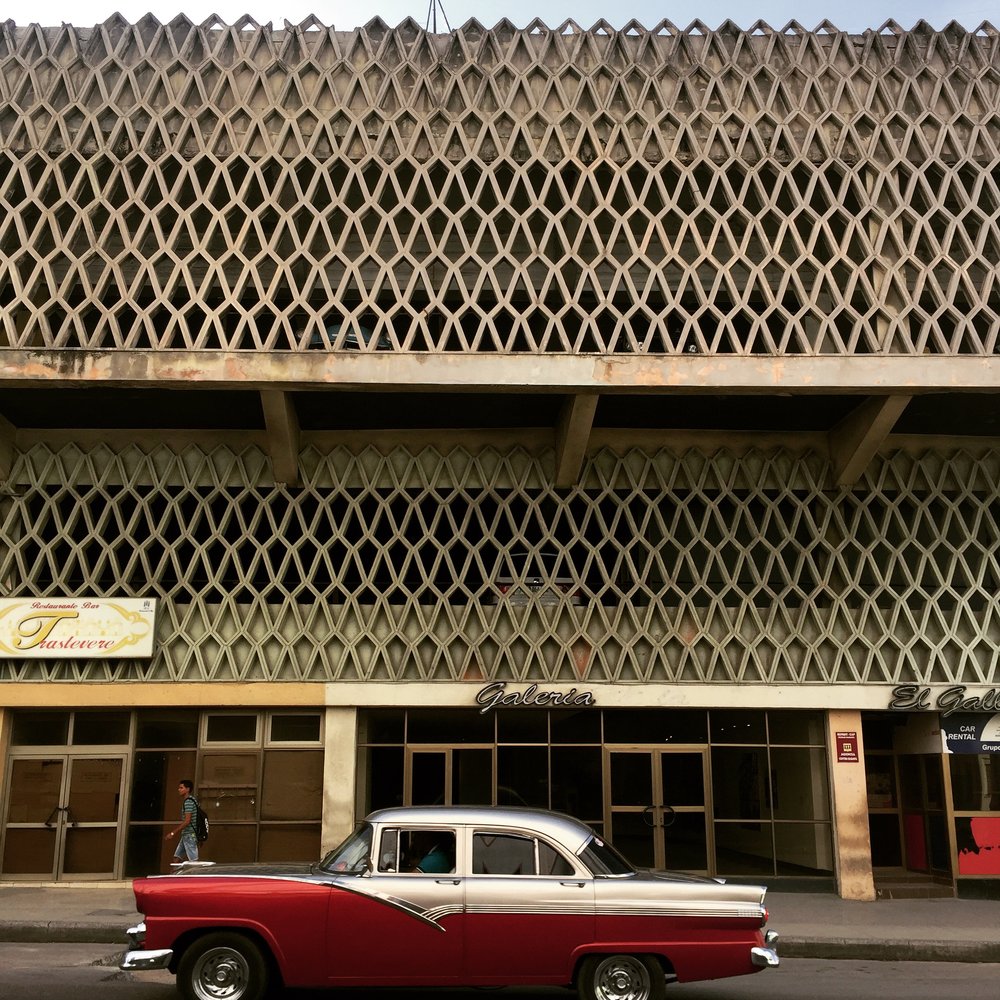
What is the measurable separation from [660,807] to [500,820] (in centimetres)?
938

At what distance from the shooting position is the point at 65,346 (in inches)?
650

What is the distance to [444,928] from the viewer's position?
8008 millimetres

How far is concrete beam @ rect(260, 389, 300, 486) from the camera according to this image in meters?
16.6

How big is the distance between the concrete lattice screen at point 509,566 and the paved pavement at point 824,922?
11.7ft

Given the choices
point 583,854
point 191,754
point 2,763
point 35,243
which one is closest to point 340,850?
point 583,854

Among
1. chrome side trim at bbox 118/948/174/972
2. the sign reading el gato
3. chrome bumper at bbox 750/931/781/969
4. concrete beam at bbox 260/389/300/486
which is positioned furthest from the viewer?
the sign reading el gato

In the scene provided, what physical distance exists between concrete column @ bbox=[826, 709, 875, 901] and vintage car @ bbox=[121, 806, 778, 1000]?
9399 mm

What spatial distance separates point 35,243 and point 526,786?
12.7 metres

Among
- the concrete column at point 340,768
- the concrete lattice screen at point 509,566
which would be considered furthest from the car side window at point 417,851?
the concrete column at point 340,768

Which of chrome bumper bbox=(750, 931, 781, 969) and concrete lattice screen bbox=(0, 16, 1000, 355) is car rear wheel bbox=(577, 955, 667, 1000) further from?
concrete lattice screen bbox=(0, 16, 1000, 355)

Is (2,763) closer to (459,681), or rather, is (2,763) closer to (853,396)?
(459,681)

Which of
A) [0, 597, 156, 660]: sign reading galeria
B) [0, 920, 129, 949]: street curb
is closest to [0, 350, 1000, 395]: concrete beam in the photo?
[0, 597, 156, 660]: sign reading galeria

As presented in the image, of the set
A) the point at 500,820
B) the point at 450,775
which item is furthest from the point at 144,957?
the point at 450,775

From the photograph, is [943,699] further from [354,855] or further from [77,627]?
[77,627]
